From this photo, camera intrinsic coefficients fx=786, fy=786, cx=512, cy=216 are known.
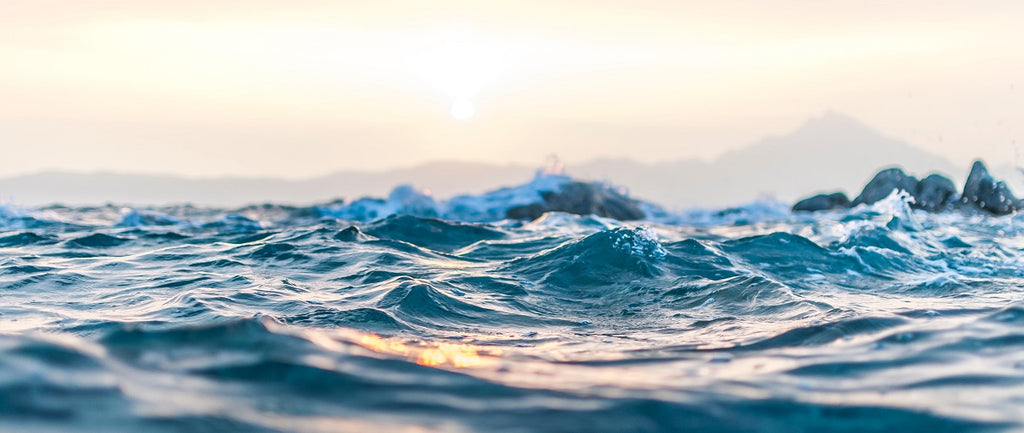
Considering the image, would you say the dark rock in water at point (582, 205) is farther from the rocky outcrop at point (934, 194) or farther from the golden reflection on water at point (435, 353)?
the golden reflection on water at point (435, 353)

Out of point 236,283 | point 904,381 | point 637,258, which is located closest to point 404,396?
point 904,381

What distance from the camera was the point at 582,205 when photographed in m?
28.7

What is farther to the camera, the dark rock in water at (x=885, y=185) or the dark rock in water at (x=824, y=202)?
the dark rock in water at (x=824, y=202)

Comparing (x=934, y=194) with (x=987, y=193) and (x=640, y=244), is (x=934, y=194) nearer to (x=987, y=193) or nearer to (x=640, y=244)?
(x=987, y=193)

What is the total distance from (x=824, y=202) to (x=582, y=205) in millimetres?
10433

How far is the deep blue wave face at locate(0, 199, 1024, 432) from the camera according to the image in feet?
11.1

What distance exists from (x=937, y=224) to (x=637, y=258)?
41.4 feet

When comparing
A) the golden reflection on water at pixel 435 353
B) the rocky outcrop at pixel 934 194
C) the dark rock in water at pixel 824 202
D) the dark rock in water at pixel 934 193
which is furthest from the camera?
the dark rock in water at pixel 824 202

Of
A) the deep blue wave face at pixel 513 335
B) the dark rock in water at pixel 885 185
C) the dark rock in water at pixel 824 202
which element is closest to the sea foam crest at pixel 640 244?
Result: the deep blue wave face at pixel 513 335

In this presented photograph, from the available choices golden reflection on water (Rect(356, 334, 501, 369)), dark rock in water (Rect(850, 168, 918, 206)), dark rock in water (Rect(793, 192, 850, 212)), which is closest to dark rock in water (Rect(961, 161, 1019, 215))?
dark rock in water (Rect(850, 168, 918, 206))

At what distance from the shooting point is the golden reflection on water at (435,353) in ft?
14.4

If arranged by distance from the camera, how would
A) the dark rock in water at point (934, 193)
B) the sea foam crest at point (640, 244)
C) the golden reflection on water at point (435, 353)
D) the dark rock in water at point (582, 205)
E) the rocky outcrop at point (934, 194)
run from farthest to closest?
the dark rock in water at point (582, 205) < the dark rock in water at point (934, 193) < the rocky outcrop at point (934, 194) < the sea foam crest at point (640, 244) < the golden reflection on water at point (435, 353)

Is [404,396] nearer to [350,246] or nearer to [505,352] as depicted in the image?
[505,352]

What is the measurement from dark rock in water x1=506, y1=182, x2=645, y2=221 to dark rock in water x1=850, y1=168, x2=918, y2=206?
328 inches
